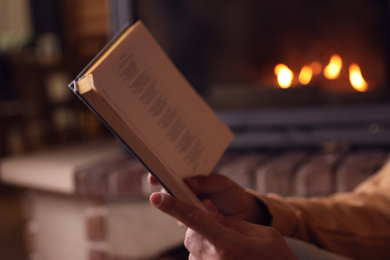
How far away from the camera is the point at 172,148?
65 centimetres

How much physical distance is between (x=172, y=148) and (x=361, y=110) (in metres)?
0.77

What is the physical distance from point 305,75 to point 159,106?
29.6 inches

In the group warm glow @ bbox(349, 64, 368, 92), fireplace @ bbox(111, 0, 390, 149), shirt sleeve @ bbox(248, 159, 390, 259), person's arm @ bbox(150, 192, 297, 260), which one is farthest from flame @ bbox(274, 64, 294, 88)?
person's arm @ bbox(150, 192, 297, 260)

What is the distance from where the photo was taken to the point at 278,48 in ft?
4.35

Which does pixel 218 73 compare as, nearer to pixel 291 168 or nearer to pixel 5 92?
pixel 291 168

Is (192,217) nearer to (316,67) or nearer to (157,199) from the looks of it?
(157,199)

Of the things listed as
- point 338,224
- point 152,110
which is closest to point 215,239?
point 152,110

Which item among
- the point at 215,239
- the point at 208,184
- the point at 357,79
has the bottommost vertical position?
the point at 215,239

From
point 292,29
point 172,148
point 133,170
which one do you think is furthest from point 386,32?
point 172,148

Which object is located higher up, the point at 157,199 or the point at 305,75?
the point at 305,75

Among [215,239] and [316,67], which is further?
[316,67]

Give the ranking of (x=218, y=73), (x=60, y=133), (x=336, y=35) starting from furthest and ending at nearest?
(x=60, y=133) → (x=218, y=73) → (x=336, y=35)

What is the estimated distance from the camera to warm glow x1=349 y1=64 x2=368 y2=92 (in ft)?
4.16

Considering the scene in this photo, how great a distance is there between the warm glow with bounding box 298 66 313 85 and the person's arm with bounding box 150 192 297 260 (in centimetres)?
84
